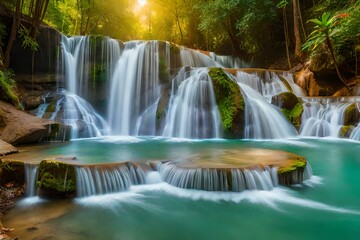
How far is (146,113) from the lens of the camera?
13156mm

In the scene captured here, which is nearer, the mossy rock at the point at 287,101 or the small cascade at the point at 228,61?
the mossy rock at the point at 287,101

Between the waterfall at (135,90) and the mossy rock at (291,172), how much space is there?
7687 millimetres

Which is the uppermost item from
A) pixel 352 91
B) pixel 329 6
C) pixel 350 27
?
pixel 329 6

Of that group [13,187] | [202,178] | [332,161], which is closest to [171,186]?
[202,178]

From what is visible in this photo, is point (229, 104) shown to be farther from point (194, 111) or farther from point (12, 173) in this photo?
point (12, 173)

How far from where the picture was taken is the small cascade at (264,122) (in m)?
11.4

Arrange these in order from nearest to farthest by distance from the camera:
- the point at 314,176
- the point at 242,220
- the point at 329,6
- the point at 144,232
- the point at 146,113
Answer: the point at 144,232
the point at 242,220
the point at 314,176
the point at 146,113
the point at 329,6

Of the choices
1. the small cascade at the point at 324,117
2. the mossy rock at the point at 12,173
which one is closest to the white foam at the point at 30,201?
the mossy rock at the point at 12,173

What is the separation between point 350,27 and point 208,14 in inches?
412

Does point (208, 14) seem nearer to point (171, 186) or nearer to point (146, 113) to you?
point (146, 113)

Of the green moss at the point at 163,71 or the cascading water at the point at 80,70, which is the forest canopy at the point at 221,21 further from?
the green moss at the point at 163,71

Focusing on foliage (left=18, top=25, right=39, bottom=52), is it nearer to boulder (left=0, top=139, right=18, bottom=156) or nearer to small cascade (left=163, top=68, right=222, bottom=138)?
small cascade (left=163, top=68, right=222, bottom=138)

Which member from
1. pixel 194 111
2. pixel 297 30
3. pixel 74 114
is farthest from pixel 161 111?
pixel 297 30

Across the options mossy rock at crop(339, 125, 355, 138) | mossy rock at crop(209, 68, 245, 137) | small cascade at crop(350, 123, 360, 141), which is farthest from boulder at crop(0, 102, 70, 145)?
small cascade at crop(350, 123, 360, 141)
